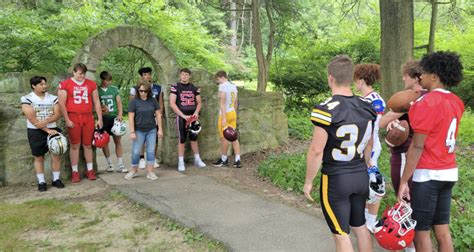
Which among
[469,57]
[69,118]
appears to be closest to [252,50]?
[469,57]

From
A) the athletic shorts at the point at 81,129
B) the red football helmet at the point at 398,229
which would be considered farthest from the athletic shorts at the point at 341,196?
the athletic shorts at the point at 81,129

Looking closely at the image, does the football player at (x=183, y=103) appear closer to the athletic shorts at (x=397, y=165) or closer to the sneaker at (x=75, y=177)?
the sneaker at (x=75, y=177)

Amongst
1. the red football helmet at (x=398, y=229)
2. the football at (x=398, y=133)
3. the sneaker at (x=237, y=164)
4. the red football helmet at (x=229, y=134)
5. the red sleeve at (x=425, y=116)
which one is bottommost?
the sneaker at (x=237, y=164)

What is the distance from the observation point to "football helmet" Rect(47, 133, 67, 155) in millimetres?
5729

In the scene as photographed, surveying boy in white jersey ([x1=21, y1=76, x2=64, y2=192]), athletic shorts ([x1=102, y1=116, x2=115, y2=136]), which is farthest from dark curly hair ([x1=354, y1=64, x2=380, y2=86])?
athletic shorts ([x1=102, y1=116, x2=115, y2=136])

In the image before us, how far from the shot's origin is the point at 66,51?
9.40 m

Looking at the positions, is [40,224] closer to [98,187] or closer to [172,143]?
[98,187]

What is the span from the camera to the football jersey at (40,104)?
18.7ft

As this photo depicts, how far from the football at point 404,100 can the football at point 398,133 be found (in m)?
0.13

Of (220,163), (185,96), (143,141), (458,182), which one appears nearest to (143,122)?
(143,141)

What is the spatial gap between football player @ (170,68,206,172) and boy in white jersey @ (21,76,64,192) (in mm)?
1982

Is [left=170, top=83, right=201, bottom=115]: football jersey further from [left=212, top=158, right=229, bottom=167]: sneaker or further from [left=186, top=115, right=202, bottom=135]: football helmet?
[left=212, top=158, right=229, bottom=167]: sneaker

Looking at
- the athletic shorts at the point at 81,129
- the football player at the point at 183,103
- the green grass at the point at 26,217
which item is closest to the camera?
the green grass at the point at 26,217

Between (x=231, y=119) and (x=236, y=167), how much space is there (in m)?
0.96
